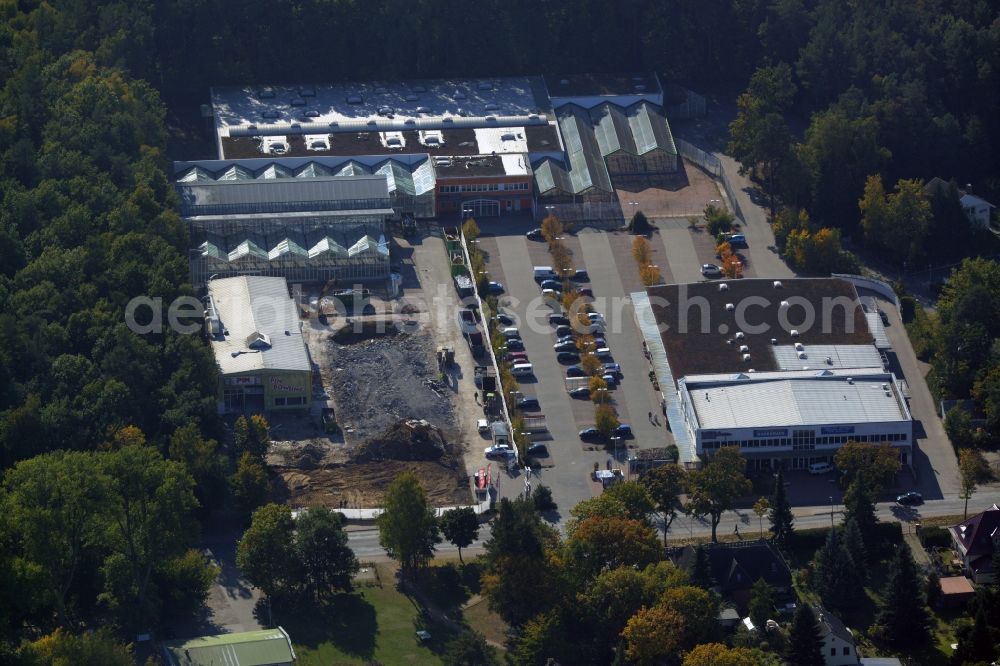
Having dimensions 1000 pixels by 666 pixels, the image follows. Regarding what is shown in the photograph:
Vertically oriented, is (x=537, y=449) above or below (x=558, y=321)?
below

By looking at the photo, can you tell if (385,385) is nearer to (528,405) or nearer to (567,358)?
(528,405)

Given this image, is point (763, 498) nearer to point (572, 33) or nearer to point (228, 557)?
point (228, 557)

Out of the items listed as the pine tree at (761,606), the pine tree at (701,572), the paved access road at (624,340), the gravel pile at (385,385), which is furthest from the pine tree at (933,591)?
the gravel pile at (385,385)

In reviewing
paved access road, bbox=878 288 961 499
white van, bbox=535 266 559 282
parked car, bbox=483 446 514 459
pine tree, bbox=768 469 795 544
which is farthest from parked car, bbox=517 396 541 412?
paved access road, bbox=878 288 961 499

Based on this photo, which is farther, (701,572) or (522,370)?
(522,370)

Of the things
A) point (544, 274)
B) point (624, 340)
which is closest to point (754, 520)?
point (624, 340)

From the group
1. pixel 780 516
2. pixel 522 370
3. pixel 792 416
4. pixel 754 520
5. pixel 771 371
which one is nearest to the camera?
pixel 780 516

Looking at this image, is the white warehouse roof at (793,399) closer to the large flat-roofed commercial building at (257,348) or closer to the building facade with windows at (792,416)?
the building facade with windows at (792,416)

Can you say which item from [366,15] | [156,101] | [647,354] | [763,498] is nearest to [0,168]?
[156,101]
